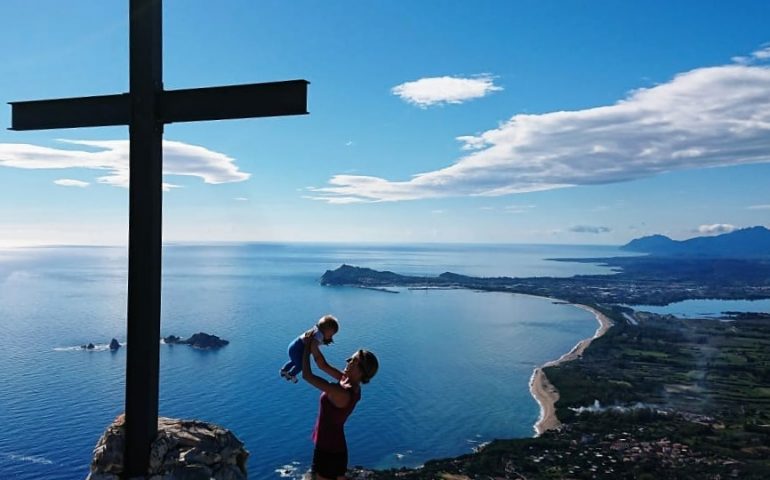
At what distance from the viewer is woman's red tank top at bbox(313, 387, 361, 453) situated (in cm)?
219

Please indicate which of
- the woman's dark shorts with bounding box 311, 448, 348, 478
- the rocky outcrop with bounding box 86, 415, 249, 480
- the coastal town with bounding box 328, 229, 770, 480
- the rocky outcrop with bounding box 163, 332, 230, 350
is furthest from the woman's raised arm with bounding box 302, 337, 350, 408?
the rocky outcrop with bounding box 163, 332, 230, 350

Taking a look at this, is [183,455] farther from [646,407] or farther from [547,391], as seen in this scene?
[547,391]

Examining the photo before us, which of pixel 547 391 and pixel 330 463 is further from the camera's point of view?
pixel 547 391

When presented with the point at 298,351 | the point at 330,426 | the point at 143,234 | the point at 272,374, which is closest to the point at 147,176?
the point at 143,234

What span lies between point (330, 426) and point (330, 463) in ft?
0.53

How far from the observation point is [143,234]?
2.59m

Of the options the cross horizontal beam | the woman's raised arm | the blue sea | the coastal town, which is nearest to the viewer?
the woman's raised arm

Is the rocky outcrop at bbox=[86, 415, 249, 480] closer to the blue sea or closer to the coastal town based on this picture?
the coastal town

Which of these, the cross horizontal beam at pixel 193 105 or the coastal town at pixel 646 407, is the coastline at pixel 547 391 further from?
the cross horizontal beam at pixel 193 105

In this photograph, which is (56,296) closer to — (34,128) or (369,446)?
(369,446)

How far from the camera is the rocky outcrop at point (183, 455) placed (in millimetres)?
2578

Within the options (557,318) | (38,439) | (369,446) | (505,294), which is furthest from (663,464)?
(505,294)

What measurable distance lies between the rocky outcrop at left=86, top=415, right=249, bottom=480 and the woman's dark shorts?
635 mm

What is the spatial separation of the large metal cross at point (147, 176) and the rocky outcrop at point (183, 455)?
0.23ft
